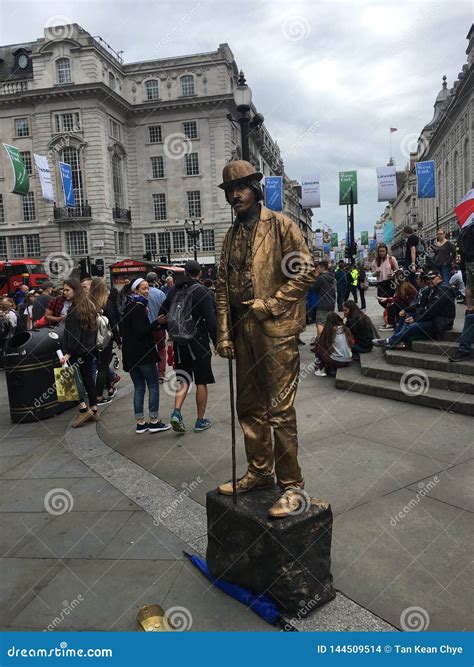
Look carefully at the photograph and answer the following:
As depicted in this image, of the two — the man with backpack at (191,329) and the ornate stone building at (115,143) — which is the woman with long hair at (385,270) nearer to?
the man with backpack at (191,329)

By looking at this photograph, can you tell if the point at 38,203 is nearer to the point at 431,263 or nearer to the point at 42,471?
the point at 431,263

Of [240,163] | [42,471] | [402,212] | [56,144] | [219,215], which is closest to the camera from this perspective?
[240,163]

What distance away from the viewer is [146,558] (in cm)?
324

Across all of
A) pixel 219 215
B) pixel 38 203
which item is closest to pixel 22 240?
pixel 38 203

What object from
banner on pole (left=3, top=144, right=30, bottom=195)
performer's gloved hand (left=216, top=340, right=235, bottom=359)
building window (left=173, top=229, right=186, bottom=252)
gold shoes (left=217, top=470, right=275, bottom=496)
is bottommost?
gold shoes (left=217, top=470, right=275, bottom=496)

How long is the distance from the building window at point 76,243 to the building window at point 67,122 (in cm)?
883

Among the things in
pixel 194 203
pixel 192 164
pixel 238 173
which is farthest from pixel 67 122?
pixel 238 173

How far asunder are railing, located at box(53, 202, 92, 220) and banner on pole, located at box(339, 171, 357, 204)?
25.3 meters

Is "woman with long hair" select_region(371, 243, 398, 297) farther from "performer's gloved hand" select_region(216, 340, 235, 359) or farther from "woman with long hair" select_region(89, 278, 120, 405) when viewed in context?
"performer's gloved hand" select_region(216, 340, 235, 359)

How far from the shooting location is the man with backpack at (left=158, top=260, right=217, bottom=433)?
556 centimetres

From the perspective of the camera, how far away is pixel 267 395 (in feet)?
9.87

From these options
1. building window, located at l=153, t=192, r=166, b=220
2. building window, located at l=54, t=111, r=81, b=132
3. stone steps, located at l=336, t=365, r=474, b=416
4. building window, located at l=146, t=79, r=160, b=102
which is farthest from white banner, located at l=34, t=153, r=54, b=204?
stone steps, located at l=336, t=365, r=474, b=416

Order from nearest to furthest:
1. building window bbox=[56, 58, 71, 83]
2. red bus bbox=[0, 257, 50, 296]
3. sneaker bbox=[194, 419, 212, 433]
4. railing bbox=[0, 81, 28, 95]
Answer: sneaker bbox=[194, 419, 212, 433], red bus bbox=[0, 257, 50, 296], building window bbox=[56, 58, 71, 83], railing bbox=[0, 81, 28, 95]

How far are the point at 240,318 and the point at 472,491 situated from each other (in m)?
2.49
